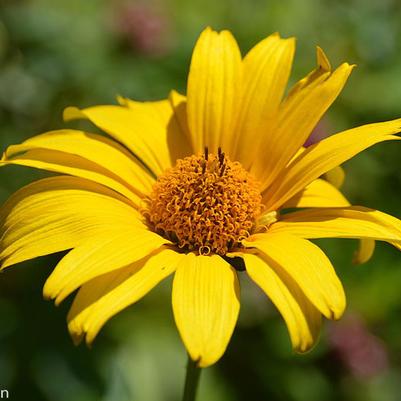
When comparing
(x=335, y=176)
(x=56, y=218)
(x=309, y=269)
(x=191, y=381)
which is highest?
(x=56, y=218)

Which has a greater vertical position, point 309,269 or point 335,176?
point 335,176

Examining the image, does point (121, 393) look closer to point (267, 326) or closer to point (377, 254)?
point (267, 326)

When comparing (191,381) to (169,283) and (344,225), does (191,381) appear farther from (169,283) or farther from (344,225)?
(169,283)

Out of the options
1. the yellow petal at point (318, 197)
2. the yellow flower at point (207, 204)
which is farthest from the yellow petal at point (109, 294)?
the yellow petal at point (318, 197)

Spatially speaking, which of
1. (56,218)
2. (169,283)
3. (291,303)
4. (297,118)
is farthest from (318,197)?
(169,283)

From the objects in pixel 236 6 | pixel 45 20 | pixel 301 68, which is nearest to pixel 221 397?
pixel 301 68

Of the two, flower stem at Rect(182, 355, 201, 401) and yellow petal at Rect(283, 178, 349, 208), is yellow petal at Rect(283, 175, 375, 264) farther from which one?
flower stem at Rect(182, 355, 201, 401)
